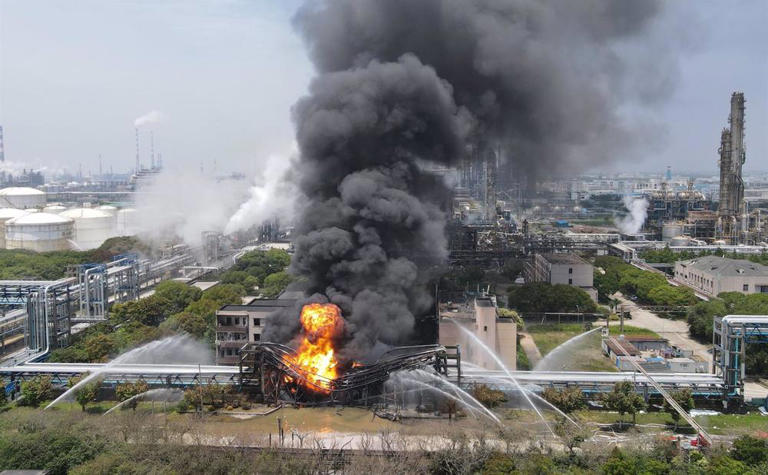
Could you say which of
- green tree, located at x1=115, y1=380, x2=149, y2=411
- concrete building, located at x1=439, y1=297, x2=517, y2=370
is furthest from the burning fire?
concrete building, located at x1=439, y1=297, x2=517, y2=370

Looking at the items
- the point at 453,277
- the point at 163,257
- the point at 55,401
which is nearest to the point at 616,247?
the point at 453,277

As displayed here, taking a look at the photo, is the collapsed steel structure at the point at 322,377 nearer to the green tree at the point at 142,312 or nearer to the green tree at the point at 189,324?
the green tree at the point at 189,324

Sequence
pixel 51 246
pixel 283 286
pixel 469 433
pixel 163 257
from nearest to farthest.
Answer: pixel 469 433 < pixel 283 286 < pixel 163 257 < pixel 51 246

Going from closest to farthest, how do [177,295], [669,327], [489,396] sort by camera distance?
[489,396], [669,327], [177,295]

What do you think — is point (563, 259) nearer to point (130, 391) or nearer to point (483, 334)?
point (483, 334)

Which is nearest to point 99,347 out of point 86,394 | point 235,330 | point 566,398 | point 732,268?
point 235,330

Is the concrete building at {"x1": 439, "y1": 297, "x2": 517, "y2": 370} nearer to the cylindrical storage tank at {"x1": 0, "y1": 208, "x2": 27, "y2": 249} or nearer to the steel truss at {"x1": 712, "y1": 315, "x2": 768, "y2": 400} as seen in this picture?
the steel truss at {"x1": 712, "y1": 315, "x2": 768, "y2": 400}

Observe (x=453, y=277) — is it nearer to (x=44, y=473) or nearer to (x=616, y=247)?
(x=616, y=247)
